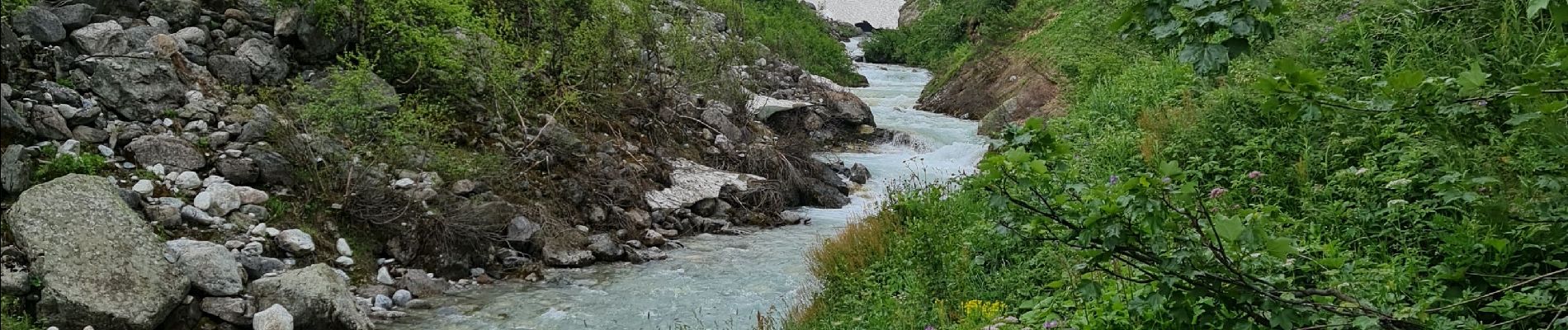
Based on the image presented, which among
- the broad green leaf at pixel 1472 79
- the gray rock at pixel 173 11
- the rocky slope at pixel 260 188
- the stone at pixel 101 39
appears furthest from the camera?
the gray rock at pixel 173 11

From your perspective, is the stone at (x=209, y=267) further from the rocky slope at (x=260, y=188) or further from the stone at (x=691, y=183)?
the stone at (x=691, y=183)

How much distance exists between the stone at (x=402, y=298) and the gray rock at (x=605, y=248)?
2.05m

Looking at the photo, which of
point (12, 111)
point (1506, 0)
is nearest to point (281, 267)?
point (12, 111)

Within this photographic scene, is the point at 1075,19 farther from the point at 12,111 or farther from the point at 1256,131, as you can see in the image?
the point at 12,111

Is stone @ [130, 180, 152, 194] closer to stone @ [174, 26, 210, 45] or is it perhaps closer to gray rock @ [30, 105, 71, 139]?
gray rock @ [30, 105, 71, 139]

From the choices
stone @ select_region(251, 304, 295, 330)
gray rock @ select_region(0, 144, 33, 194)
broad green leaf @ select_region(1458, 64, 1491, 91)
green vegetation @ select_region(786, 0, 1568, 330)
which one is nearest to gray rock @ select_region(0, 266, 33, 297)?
gray rock @ select_region(0, 144, 33, 194)

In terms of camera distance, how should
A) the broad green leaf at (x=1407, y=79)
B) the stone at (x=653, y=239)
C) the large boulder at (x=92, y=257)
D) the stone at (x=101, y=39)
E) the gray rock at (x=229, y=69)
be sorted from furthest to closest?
the stone at (x=653, y=239) → the gray rock at (x=229, y=69) → the stone at (x=101, y=39) → the large boulder at (x=92, y=257) → the broad green leaf at (x=1407, y=79)

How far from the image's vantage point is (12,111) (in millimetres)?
7812

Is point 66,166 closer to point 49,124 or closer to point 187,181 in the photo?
point 49,124

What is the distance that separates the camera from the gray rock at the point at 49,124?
316 inches

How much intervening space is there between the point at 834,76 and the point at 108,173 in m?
19.9

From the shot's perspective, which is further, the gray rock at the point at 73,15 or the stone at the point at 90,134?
the gray rock at the point at 73,15

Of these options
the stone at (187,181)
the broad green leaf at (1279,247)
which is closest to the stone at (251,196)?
the stone at (187,181)

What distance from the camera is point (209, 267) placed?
23.6ft
